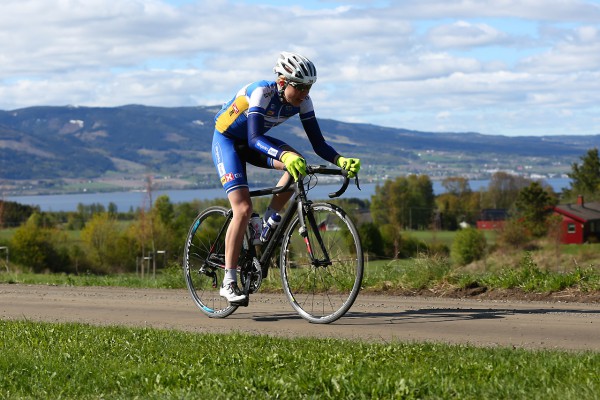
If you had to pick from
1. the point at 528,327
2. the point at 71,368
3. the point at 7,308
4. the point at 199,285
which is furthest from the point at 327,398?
the point at 7,308

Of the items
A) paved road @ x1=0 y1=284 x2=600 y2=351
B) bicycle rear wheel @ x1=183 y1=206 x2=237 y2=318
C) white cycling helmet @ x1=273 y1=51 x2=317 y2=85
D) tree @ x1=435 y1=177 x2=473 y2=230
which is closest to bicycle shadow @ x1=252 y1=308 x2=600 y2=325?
paved road @ x1=0 y1=284 x2=600 y2=351

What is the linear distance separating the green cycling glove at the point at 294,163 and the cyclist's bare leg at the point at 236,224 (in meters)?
0.80

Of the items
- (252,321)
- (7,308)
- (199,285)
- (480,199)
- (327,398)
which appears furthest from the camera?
(480,199)

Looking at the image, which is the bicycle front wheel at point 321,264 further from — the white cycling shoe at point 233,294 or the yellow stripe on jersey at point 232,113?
the yellow stripe on jersey at point 232,113

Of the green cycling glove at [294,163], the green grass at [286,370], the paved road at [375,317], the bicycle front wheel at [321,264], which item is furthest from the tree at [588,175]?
the green grass at [286,370]

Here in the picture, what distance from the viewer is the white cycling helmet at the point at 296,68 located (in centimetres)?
927

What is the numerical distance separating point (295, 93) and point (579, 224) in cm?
12846

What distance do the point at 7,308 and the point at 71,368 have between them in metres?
5.25

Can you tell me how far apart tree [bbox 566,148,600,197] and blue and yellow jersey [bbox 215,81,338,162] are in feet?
498

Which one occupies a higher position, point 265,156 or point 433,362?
point 265,156

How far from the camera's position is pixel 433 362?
6574mm

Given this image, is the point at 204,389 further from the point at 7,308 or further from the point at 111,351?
the point at 7,308

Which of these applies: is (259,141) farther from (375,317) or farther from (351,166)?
(375,317)

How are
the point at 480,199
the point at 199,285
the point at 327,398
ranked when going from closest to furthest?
the point at 327,398 < the point at 199,285 < the point at 480,199
